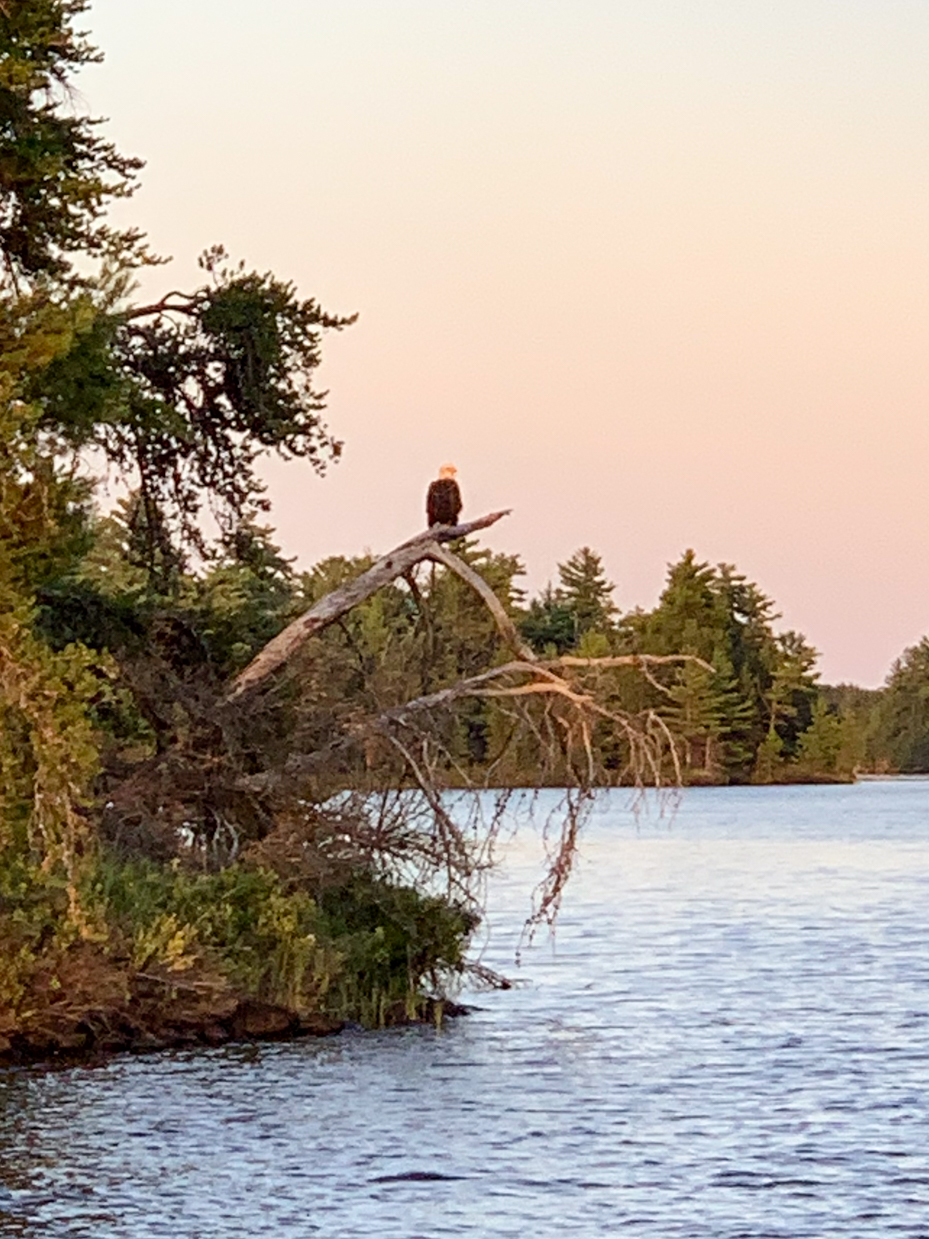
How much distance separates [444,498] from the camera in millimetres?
27703

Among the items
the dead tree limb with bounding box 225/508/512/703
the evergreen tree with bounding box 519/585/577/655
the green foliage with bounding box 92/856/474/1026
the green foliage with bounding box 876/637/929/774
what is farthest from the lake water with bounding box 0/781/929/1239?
the green foliage with bounding box 876/637/929/774

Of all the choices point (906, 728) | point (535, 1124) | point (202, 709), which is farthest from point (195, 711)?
point (906, 728)

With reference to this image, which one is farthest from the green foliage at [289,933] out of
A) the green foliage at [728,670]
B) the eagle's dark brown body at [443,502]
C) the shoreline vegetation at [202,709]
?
the green foliage at [728,670]

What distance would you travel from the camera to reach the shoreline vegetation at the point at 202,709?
922 inches

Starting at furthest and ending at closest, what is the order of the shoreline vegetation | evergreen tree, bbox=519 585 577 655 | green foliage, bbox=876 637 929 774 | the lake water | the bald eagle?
1. green foliage, bbox=876 637 929 774
2. evergreen tree, bbox=519 585 577 655
3. the bald eagle
4. the shoreline vegetation
5. the lake water

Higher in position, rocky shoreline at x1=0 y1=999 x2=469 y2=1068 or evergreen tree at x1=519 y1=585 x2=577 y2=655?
evergreen tree at x1=519 y1=585 x2=577 y2=655

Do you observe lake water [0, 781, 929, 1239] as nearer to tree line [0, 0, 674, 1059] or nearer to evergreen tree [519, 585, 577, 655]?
tree line [0, 0, 674, 1059]

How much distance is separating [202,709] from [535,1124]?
6958 mm

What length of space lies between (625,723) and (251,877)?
4.32m

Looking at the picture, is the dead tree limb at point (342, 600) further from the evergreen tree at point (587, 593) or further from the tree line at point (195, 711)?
the evergreen tree at point (587, 593)

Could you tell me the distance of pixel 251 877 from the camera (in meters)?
25.8

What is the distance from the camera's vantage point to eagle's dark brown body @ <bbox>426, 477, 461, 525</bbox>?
27.7 metres

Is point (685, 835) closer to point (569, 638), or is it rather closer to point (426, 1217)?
point (569, 638)

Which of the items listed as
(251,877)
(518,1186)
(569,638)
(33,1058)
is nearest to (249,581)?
Answer: (251,877)
